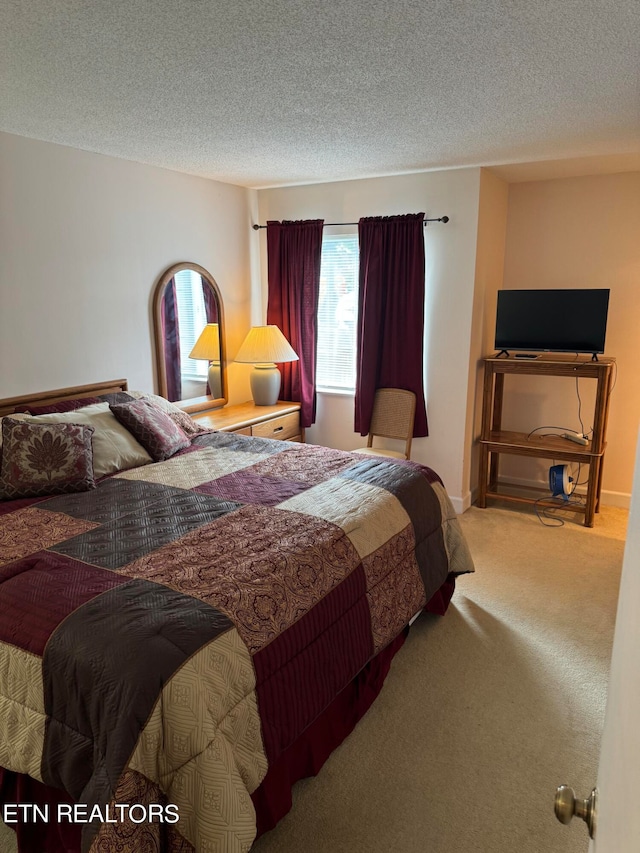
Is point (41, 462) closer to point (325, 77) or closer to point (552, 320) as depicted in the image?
point (325, 77)

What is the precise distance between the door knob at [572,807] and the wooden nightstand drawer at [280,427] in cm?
361

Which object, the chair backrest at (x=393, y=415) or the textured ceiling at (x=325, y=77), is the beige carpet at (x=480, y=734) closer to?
the chair backrest at (x=393, y=415)

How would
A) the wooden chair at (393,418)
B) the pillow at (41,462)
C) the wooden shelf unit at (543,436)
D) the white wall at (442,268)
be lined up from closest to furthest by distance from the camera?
1. the pillow at (41,462)
2. the wooden shelf unit at (543,436)
3. the white wall at (442,268)
4. the wooden chair at (393,418)

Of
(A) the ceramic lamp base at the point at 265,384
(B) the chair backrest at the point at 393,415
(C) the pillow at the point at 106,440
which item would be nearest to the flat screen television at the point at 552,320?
(B) the chair backrest at the point at 393,415

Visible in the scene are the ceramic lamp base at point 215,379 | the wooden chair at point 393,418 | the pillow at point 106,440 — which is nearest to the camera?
the pillow at point 106,440

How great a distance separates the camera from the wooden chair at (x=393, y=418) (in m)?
4.35

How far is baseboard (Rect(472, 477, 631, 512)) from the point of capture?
14.6 feet

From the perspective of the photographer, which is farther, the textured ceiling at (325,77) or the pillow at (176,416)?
the pillow at (176,416)

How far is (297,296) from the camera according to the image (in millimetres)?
4781

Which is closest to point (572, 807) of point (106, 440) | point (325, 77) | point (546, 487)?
point (325, 77)

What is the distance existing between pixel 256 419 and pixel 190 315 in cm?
93

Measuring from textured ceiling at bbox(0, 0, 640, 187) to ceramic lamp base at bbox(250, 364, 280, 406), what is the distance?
1.67 meters

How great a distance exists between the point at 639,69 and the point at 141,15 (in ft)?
5.91

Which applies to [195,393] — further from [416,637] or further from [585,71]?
[585,71]
